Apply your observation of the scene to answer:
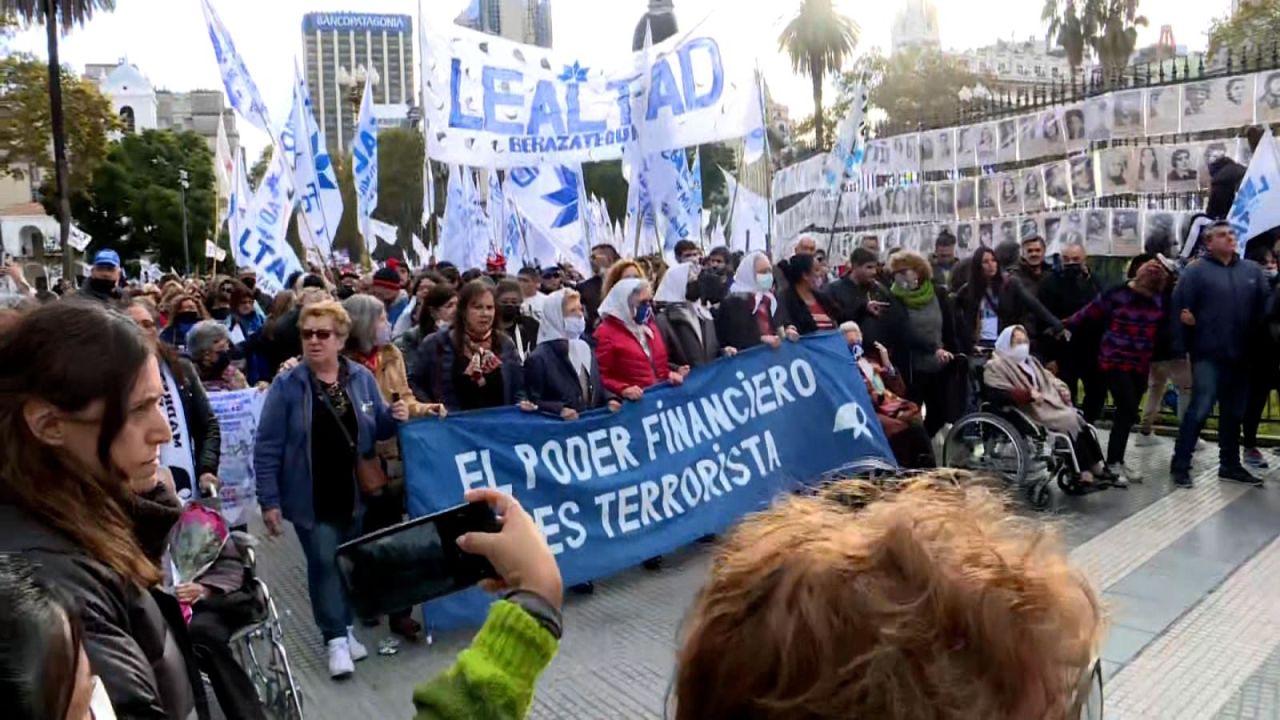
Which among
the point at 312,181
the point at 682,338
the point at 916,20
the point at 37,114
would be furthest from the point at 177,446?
the point at 916,20

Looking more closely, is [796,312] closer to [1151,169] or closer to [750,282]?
[750,282]

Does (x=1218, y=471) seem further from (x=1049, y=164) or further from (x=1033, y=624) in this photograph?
(x=1033, y=624)

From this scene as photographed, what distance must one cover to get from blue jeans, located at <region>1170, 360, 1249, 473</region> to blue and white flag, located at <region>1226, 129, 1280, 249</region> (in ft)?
5.44

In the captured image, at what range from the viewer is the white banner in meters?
10.0

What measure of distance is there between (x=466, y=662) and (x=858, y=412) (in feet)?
18.8

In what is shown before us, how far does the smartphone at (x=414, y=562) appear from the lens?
5.10 ft

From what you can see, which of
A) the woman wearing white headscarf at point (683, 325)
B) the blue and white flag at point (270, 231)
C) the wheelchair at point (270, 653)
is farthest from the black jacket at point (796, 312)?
the blue and white flag at point (270, 231)

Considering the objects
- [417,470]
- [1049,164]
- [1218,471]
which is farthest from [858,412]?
[1049,164]

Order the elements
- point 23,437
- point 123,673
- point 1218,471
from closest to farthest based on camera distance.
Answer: point 123,673 < point 23,437 < point 1218,471

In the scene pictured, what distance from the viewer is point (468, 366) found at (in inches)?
241

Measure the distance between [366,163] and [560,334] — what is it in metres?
8.70

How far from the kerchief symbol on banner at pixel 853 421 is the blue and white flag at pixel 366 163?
8464 millimetres

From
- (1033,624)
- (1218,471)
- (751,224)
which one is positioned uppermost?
(751,224)

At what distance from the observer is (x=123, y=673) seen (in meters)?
1.61
